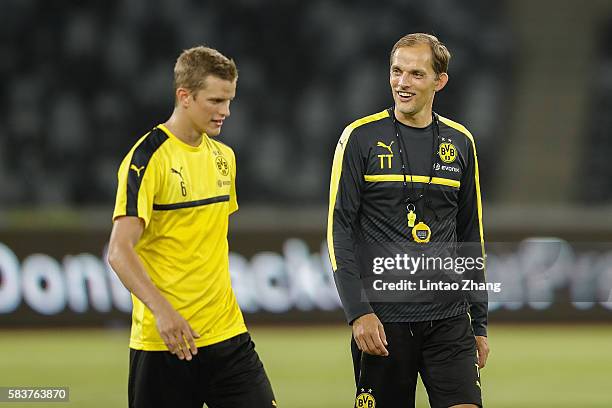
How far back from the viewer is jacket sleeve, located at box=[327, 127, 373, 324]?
4.45 metres

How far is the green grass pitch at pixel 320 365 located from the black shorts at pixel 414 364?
11.1 ft

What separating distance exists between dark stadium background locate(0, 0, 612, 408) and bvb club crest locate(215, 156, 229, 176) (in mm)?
5871

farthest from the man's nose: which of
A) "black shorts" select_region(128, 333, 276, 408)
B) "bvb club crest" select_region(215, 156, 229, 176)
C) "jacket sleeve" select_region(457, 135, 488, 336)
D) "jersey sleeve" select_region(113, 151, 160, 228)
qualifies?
"black shorts" select_region(128, 333, 276, 408)

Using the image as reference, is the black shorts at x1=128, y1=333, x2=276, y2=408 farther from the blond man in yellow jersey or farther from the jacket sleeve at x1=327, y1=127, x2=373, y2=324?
the jacket sleeve at x1=327, y1=127, x2=373, y2=324

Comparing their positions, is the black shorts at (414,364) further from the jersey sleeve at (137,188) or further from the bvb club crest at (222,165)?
the jersey sleeve at (137,188)

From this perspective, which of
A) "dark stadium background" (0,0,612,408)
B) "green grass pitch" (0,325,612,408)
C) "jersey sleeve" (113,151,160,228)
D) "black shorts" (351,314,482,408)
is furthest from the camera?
"dark stadium background" (0,0,612,408)

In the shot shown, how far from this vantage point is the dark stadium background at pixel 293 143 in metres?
12.1

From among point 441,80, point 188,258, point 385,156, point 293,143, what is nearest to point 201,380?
point 188,258

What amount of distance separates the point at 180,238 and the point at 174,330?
0.52 m

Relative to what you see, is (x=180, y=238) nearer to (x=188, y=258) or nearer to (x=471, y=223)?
(x=188, y=258)

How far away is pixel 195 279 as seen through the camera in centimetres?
445

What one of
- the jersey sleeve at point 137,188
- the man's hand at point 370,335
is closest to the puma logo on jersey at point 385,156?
the man's hand at point 370,335

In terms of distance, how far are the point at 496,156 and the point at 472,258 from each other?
41.2 ft

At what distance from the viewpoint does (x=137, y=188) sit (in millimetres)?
4273
